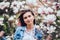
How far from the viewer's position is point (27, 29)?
113 cm

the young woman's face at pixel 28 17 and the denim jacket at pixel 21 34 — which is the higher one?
the young woman's face at pixel 28 17

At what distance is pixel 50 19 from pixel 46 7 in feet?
0.30

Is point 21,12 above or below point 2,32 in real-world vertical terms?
above

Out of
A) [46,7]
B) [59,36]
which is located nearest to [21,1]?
[46,7]

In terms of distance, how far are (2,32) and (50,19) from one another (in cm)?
36

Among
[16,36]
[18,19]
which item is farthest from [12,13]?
[16,36]

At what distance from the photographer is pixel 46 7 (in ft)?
3.73

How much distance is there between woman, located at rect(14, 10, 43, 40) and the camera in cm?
112

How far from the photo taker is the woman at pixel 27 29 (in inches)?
44.0

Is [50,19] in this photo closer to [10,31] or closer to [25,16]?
[25,16]

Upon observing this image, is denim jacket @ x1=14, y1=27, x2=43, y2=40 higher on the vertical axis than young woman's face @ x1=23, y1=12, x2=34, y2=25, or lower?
lower

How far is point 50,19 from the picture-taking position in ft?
3.69

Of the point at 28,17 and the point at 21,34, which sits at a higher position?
the point at 28,17

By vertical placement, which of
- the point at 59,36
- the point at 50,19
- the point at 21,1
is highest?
the point at 21,1
